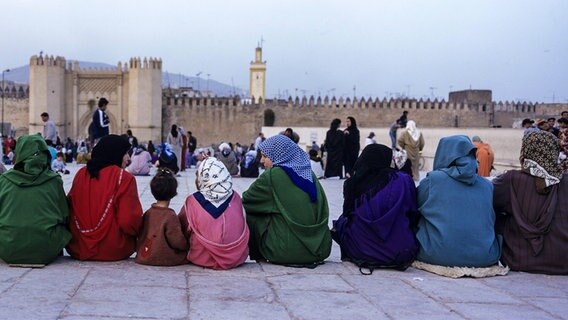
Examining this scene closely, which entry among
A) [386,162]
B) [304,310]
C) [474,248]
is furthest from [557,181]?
[304,310]

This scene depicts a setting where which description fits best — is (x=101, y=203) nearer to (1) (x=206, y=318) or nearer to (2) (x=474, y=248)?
(1) (x=206, y=318)

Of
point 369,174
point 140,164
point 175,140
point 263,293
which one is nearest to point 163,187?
point 263,293

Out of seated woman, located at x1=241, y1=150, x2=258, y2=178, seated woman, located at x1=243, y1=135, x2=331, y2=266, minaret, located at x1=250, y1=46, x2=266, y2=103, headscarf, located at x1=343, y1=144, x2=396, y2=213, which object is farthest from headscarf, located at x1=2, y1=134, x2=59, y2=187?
minaret, located at x1=250, y1=46, x2=266, y2=103

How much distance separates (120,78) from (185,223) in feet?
116

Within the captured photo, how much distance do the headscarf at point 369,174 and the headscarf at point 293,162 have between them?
0.87ft

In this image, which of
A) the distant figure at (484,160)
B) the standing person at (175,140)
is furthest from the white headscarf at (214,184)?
the standing person at (175,140)

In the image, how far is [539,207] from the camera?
450 cm

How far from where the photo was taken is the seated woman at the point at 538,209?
14.6ft

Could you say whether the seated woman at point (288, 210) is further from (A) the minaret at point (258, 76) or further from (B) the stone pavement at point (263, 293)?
(A) the minaret at point (258, 76)

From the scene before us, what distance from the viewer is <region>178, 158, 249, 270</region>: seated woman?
14.1 ft

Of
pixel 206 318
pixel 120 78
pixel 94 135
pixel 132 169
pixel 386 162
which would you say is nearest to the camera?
pixel 206 318

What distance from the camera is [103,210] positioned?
4.36 metres

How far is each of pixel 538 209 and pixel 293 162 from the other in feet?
5.06

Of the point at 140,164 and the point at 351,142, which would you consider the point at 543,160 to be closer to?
the point at 351,142
